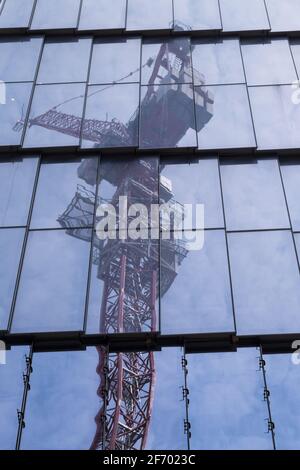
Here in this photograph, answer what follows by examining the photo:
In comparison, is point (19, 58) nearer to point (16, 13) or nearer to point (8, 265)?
point (16, 13)

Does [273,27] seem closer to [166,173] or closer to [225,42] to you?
[225,42]

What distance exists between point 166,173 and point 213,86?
13.3 ft

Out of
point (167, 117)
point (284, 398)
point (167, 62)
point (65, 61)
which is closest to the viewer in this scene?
point (284, 398)

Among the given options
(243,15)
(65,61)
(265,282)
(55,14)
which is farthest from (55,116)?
(243,15)

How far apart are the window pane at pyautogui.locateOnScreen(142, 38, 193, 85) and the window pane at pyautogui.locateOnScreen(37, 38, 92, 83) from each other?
6.57 ft

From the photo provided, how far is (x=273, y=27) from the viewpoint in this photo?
2497cm

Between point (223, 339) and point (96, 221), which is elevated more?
point (96, 221)

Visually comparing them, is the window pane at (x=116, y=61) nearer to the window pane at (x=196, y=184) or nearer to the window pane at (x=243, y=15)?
the window pane at (x=243, y=15)

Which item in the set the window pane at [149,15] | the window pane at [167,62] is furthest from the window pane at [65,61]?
the window pane at [167,62]

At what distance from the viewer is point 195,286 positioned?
16922mm

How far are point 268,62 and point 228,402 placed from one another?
1279 centimetres

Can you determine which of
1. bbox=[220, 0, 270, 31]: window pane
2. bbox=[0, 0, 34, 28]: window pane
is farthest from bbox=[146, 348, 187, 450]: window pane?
bbox=[0, 0, 34, 28]: window pane

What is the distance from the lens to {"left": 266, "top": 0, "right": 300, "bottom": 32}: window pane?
2500cm

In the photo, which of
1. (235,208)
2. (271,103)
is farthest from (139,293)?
(271,103)
